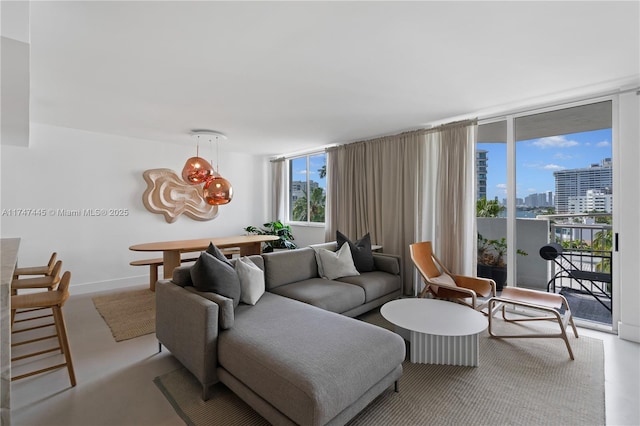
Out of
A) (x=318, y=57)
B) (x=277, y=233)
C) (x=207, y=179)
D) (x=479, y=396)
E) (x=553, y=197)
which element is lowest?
(x=479, y=396)

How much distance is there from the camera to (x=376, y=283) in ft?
11.4

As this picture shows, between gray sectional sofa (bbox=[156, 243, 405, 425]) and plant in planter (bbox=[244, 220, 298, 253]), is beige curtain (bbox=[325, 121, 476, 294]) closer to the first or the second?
plant in planter (bbox=[244, 220, 298, 253])

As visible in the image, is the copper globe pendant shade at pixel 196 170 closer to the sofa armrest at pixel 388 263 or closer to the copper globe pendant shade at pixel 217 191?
the copper globe pendant shade at pixel 217 191

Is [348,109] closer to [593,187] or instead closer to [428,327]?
[428,327]

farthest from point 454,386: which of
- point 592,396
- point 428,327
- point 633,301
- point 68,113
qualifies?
point 68,113

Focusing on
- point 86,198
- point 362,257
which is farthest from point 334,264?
point 86,198

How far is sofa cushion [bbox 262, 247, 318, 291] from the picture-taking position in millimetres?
3172

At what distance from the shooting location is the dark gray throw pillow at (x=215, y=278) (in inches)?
91.9

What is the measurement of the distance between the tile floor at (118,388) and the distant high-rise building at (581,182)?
1460 millimetres

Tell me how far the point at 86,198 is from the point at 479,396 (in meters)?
5.52

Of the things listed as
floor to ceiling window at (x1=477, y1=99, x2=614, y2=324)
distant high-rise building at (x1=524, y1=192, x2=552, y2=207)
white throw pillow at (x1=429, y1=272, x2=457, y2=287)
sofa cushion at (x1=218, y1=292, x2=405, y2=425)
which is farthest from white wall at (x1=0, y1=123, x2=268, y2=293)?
distant high-rise building at (x1=524, y1=192, x2=552, y2=207)

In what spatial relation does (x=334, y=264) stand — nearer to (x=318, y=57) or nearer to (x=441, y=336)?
(x=441, y=336)

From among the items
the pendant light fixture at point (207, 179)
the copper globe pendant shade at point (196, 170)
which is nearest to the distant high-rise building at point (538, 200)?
the pendant light fixture at point (207, 179)

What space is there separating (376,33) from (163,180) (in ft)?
15.0
